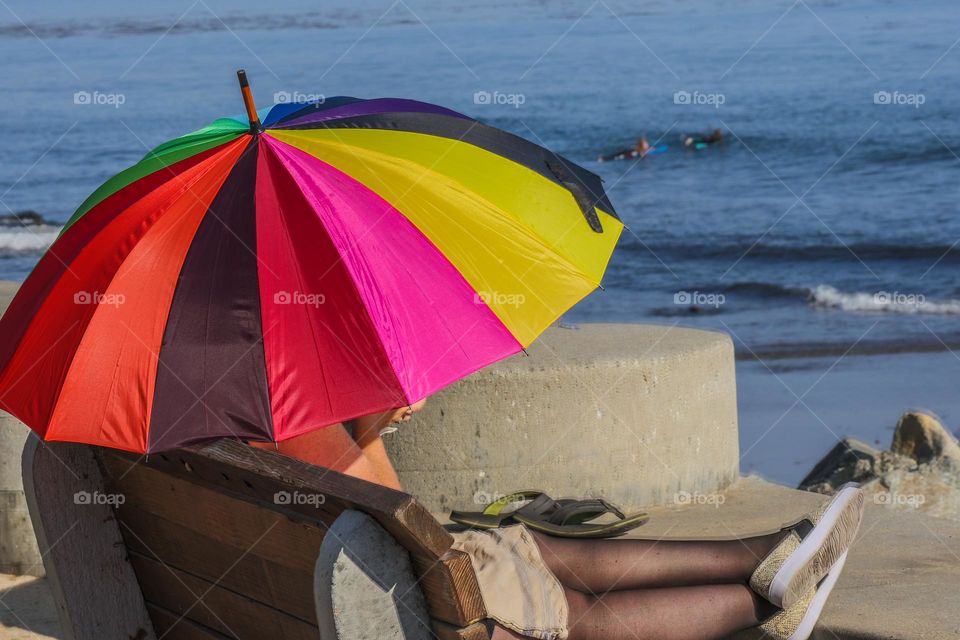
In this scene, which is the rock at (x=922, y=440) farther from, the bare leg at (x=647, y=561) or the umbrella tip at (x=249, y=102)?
the umbrella tip at (x=249, y=102)

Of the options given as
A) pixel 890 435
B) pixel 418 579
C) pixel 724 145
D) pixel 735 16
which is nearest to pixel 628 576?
pixel 418 579

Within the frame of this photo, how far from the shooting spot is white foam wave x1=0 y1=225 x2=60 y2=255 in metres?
16.2

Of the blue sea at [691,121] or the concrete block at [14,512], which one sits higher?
the blue sea at [691,121]

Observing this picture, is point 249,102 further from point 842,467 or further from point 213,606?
point 842,467

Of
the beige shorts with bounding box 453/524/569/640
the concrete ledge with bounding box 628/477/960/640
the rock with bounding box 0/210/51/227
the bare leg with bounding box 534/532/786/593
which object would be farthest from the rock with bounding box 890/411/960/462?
the rock with bounding box 0/210/51/227

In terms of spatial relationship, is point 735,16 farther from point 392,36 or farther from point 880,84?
point 392,36

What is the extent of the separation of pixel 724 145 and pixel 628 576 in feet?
A: 63.1

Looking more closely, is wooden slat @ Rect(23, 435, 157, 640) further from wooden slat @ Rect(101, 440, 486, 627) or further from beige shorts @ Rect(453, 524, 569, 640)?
beige shorts @ Rect(453, 524, 569, 640)

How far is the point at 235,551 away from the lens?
2389 mm

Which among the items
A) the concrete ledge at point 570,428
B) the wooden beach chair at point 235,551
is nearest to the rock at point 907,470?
the concrete ledge at point 570,428

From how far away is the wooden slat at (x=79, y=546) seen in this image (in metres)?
2.61

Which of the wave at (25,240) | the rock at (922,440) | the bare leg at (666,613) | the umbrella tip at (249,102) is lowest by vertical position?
the bare leg at (666,613)

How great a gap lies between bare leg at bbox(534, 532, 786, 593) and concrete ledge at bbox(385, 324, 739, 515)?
1.25m

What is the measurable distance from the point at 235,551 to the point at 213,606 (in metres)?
0.25
